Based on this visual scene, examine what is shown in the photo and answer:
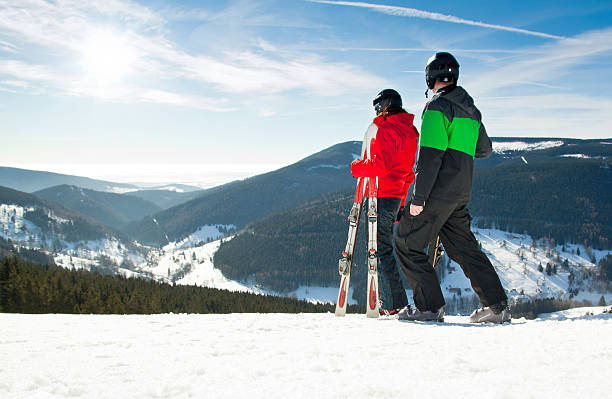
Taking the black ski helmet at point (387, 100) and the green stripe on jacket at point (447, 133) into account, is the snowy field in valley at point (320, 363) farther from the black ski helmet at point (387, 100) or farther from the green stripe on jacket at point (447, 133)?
the black ski helmet at point (387, 100)

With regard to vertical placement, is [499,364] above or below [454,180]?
below

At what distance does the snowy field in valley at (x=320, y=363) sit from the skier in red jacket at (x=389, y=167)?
1.69 metres

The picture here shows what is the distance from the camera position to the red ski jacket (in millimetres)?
6652

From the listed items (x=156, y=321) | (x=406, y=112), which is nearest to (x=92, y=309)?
(x=156, y=321)

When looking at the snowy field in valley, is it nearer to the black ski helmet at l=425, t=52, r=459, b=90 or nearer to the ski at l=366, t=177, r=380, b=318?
the ski at l=366, t=177, r=380, b=318

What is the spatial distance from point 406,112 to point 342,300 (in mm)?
3598

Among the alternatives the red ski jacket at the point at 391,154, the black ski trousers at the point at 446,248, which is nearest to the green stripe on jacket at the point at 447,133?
the black ski trousers at the point at 446,248

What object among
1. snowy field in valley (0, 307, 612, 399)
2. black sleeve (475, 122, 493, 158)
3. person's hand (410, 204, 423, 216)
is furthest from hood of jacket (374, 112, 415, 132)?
snowy field in valley (0, 307, 612, 399)

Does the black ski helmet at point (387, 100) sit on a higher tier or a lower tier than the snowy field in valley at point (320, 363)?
higher

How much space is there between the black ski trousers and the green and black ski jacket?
230 mm

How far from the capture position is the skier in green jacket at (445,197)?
5.48 m

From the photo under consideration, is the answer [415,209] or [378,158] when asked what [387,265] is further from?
[378,158]

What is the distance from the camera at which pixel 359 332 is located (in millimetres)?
4789

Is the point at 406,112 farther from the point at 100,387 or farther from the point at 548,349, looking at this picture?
the point at 100,387
